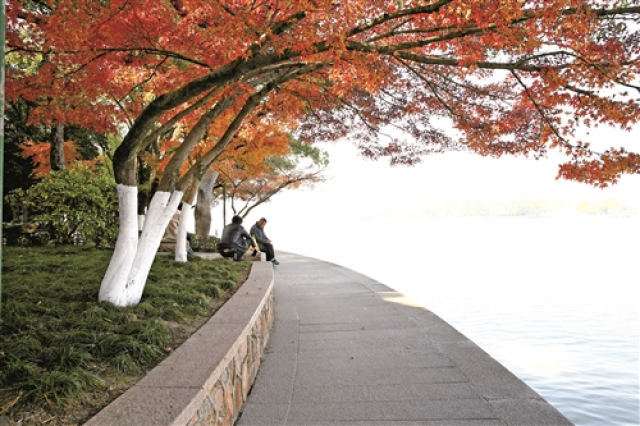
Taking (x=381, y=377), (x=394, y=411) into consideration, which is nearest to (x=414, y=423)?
(x=394, y=411)

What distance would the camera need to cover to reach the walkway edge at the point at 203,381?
8.39ft

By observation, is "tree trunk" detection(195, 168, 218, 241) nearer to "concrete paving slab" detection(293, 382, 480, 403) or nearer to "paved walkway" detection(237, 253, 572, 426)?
"paved walkway" detection(237, 253, 572, 426)

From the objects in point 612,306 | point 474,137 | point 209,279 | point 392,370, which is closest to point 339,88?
point 474,137

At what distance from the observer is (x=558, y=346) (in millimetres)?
8164

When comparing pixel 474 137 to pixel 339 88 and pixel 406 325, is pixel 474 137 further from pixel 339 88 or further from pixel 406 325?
pixel 406 325

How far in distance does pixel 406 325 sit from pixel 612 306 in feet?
25.0

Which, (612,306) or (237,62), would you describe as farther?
(612,306)

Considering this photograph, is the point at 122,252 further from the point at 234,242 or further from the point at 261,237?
the point at 261,237

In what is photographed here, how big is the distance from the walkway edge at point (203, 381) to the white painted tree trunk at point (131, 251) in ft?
4.16

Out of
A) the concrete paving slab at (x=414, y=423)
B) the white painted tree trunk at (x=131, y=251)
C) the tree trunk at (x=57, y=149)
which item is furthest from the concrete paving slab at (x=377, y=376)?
the tree trunk at (x=57, y=149)

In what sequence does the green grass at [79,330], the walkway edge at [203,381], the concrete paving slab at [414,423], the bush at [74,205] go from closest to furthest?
the walkway edge at [203,381]
the green grass at [79,330]
the concrete paving slab at [414,423]
the bush at [74,205]

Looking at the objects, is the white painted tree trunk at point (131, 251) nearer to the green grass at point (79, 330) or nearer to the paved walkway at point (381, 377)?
the green grass at point (79, 330)

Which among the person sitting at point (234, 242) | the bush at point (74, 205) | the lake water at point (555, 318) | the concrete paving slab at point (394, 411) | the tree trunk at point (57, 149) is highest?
the tree trunk at point (57, 149)

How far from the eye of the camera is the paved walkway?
3.76 meters
